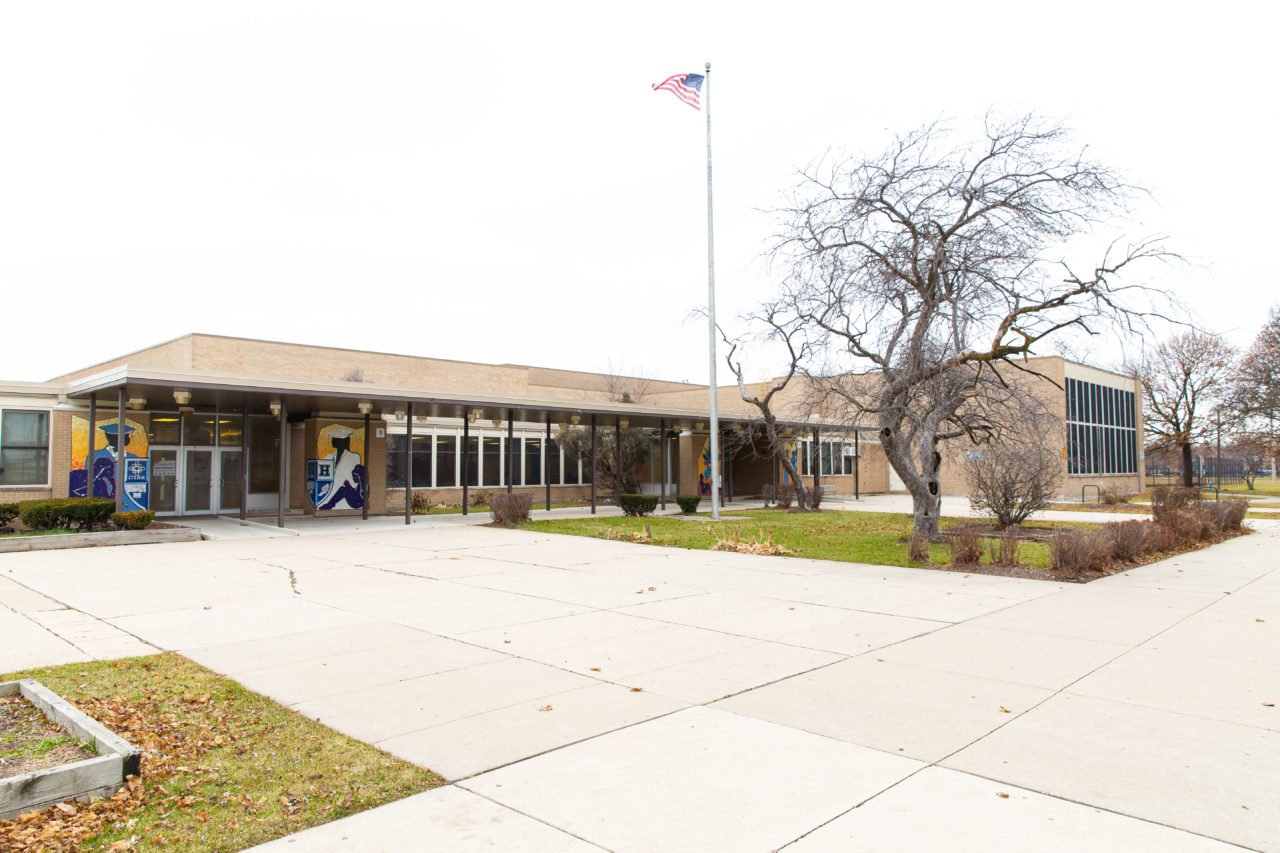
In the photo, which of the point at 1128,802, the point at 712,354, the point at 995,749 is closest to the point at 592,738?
the point at 995,749

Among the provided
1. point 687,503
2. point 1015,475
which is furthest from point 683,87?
point 1015,475

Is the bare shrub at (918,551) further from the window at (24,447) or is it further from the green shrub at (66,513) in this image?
the window at (24,447)

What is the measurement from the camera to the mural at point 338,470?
2602 centimetres

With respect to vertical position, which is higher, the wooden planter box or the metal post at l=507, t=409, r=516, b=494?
the metal post at l=507, t=409, r=516, b=494

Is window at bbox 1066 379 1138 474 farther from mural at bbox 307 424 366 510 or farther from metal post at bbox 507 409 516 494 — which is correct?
mural at bbox 307 424 366 510

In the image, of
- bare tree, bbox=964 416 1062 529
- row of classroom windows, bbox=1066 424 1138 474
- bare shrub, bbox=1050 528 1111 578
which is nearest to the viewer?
bare shrub, bbox=1050 528 1111 578

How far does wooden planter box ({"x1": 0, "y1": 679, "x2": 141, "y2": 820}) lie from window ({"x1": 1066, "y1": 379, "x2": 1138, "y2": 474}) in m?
42.3

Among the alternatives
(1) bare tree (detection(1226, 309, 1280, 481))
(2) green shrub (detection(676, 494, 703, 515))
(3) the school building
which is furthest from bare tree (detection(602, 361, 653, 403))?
(1) bare tree (detection(1226, 309, 1280, 481))

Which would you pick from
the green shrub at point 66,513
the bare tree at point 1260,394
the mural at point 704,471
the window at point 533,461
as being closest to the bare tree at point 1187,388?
the bare tree at point 1260,394

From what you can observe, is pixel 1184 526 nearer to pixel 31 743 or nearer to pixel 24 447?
pixel 31 743

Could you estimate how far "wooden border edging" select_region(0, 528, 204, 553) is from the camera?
1627 cm

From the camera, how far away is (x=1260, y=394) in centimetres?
4212

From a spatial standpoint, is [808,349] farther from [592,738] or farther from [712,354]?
[592,738]

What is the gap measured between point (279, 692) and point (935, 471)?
14.7 meters
